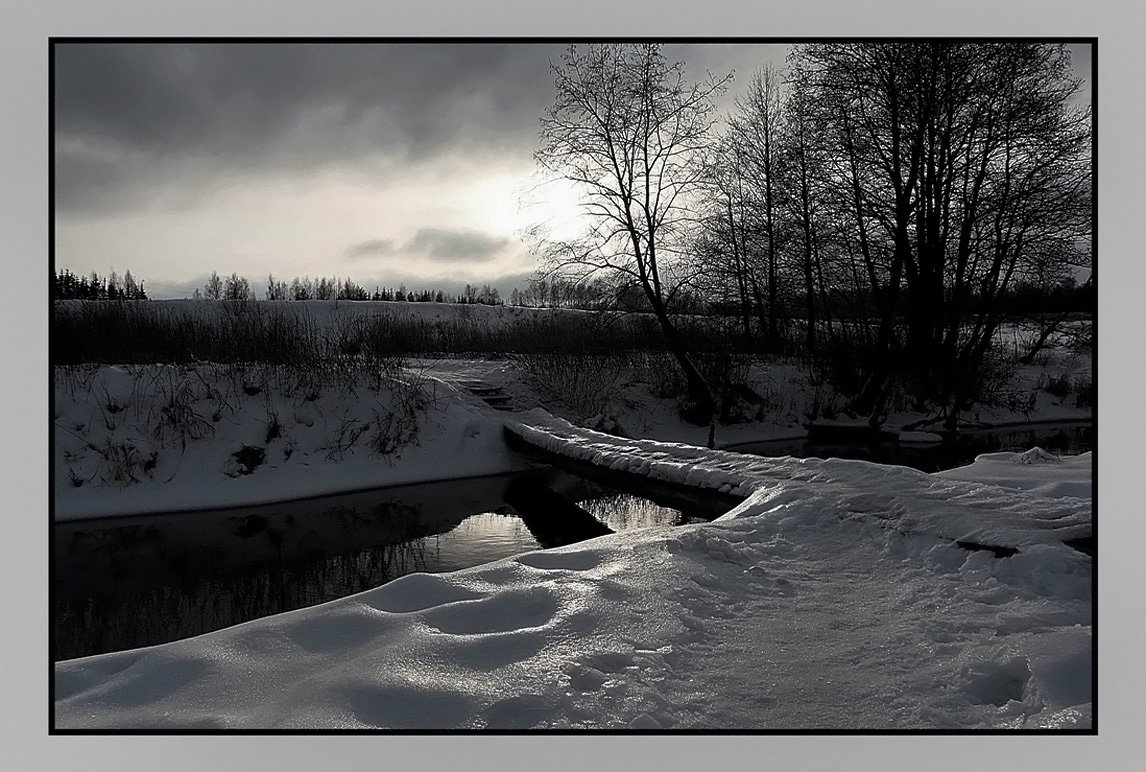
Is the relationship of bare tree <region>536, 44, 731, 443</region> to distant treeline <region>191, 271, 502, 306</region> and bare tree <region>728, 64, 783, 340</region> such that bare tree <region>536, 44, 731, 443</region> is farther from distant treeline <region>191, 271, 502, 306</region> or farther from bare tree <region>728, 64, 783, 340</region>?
distant treeline <region>191, 271, 502, 306</region>

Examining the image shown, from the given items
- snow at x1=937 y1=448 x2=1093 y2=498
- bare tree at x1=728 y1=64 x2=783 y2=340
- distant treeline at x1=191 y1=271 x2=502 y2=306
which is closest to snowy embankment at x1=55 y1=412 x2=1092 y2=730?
snow at x1=937 y1=448 x2=1093 y2=498

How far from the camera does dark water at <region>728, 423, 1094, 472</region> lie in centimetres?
670

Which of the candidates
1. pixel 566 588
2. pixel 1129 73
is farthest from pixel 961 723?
pixel 1129 73

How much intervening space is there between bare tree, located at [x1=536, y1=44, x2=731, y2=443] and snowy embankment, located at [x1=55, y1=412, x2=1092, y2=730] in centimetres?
264

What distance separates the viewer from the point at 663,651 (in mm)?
2498

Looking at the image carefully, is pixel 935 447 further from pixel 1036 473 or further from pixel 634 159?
pixel 634 159

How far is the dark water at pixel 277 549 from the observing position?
431 cm

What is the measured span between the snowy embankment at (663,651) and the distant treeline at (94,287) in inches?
70.3

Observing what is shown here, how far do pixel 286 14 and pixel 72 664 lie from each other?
298cm

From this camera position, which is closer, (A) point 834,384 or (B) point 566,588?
(B) point 566,588

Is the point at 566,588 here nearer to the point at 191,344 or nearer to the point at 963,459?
the point at 963,459

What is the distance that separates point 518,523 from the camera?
6.67m

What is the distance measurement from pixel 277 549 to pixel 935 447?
8.06 meters

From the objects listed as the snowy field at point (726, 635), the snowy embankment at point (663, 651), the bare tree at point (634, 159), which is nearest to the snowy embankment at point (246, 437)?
the bare tree at point (634, 159)
